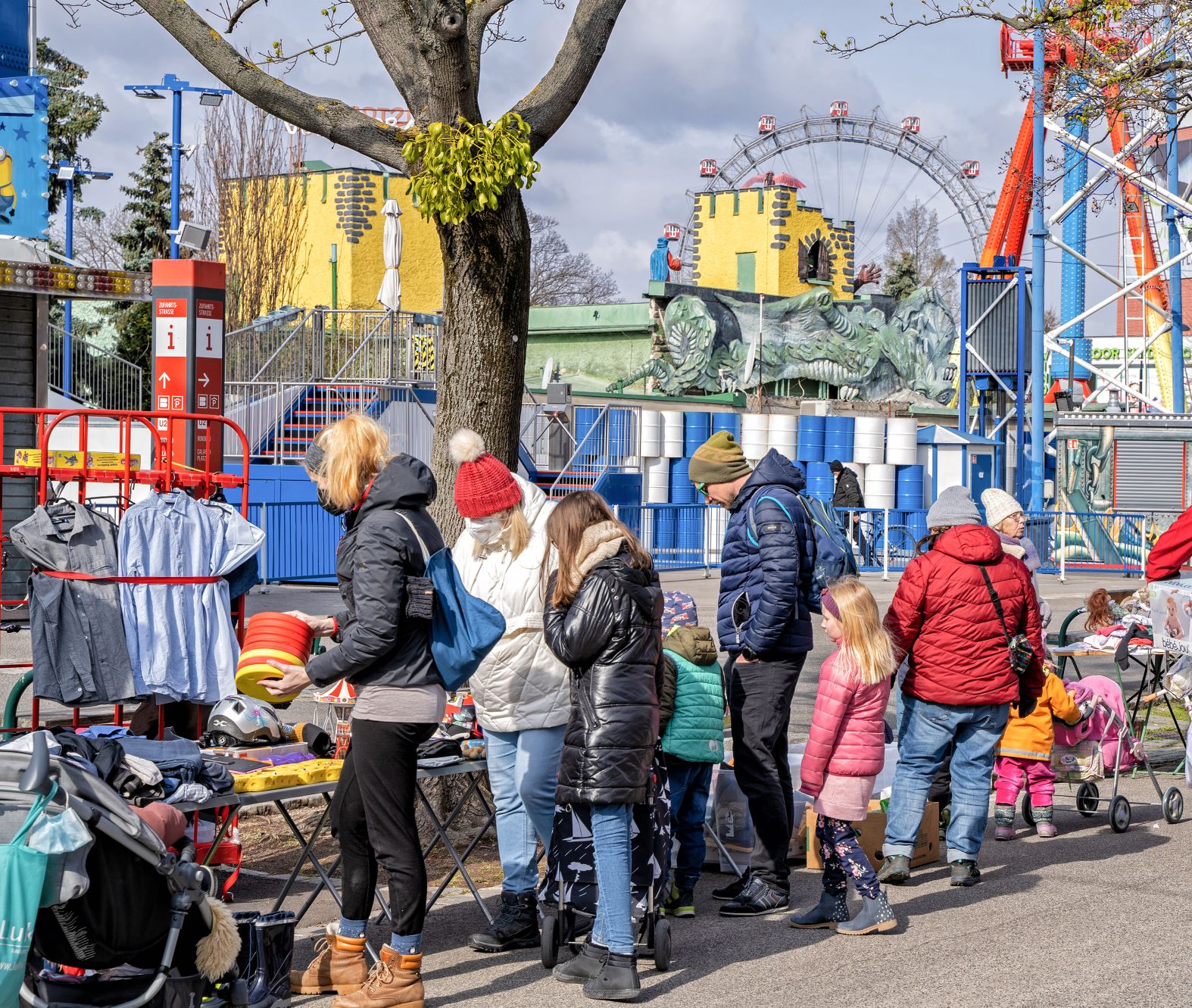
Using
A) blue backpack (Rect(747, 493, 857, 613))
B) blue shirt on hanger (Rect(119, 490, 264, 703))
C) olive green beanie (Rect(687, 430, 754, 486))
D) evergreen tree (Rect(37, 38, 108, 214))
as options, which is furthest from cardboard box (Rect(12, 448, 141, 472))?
evergreen tree (Rect(37, 38, 108, 214))

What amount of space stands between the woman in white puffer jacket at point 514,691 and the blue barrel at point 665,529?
18.5 metres

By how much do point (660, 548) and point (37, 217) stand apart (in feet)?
37.1

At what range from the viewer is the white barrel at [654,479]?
29.8 metres

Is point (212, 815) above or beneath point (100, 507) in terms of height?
beneath

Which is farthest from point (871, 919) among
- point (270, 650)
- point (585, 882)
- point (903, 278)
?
point (903, 278)

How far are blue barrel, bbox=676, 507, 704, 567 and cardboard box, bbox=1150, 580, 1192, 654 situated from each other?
53.4 ft

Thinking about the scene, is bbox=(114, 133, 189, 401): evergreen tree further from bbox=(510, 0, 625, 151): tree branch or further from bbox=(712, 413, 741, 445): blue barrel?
bbox=(510, 0, 625, 151): tree branch

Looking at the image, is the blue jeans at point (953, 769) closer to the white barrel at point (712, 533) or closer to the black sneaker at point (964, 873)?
the black sneaker at point (964, 873)

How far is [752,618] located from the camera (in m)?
6.56

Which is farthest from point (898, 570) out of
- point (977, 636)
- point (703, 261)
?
point (703, 261)

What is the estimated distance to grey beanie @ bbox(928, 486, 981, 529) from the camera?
293 inches

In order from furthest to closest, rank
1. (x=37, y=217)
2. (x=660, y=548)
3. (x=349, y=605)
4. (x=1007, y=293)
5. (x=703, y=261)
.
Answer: (x=703, y=261) → (x=1007, y=293) → (x=660, y=548) → (x=37, y=217) → (x=349, y=605)

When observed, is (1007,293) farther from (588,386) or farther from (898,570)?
(588,386)

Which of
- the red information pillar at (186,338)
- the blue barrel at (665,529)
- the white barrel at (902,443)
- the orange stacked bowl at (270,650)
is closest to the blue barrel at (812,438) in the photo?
the white barrel at (902,443)
